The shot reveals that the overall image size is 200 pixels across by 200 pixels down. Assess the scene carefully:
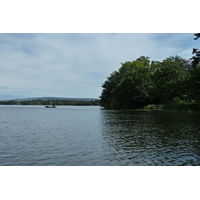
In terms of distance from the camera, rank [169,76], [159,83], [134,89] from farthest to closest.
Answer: [134,89]
[159,83]
[169,76]

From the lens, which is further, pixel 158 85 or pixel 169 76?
pixel 158 85

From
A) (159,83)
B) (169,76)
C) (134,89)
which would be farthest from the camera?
(134,89)

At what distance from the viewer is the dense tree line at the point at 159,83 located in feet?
138

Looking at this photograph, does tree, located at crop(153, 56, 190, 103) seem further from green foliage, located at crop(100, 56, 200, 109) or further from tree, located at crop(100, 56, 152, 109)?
tree, located at crop(100, 56, 152, 109)

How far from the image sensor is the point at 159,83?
56562 mm

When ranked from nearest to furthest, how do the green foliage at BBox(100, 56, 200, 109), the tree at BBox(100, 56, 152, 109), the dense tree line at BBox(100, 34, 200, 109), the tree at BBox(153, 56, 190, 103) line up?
the dense tree line at BBox(100, 34, 200, 109), the green foliage at BBox(100, 56, 200, 109), the tree at BBox(153, 56, 190, 103), the tree at BBox(100, 56, 152, 109)

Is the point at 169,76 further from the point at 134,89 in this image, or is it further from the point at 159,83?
the point at 134,89

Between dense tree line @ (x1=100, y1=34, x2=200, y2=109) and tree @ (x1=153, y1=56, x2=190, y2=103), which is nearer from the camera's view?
dense tree line @ (x1=100, y1=34, x2=200, y2=109)

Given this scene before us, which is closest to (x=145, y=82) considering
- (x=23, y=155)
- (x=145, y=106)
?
(x=145, y=106)

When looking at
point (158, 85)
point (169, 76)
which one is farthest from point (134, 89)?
point (169, 76)

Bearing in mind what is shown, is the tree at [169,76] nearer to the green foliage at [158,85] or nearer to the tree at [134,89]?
the green foliage at [158,85]

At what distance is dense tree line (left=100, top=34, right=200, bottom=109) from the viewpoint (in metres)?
42.2

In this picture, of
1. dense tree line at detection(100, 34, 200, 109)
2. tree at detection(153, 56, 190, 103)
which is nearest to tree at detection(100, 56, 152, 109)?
dense tree line at detection(100, 34, 200, 109)
